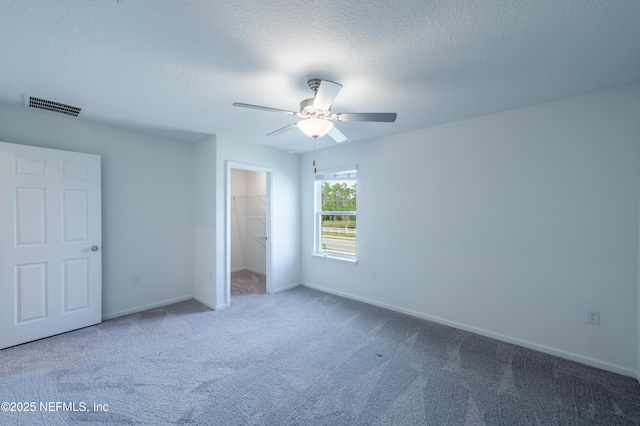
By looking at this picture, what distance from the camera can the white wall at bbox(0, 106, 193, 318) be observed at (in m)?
3.12

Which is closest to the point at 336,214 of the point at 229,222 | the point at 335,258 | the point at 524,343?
the point at 335,258

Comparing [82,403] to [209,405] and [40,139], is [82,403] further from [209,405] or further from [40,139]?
[40,139]

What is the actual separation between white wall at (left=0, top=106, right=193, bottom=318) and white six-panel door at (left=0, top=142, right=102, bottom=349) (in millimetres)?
216

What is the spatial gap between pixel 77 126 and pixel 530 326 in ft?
18.3

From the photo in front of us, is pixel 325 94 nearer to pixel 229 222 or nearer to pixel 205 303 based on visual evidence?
pixel 229 222

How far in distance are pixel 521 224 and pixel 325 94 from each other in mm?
2466

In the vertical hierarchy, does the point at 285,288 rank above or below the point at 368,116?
below

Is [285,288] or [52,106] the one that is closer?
[52,106]

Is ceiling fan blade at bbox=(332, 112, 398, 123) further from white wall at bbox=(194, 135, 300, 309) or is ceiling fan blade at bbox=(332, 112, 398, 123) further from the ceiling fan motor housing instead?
white wall at bbox=(194, 135, 300, 309)

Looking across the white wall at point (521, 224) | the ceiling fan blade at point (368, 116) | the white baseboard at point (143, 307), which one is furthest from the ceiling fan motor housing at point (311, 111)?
the white baseboard at point (143, 307)

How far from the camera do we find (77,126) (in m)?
3.21

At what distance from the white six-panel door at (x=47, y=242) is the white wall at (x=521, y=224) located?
11.8 feet

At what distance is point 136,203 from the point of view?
12.1 ft

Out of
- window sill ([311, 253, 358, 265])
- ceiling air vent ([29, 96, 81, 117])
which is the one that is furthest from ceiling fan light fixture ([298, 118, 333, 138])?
ceiling air vent ([29, 96, 81, 117])
